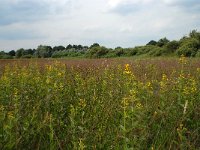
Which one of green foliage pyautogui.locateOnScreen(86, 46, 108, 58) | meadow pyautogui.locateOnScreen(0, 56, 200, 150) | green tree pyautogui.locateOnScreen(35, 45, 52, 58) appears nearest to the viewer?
meadow pyautogui.locateOnScreen(0, 56, 200, 150)

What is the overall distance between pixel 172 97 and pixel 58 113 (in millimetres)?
1368

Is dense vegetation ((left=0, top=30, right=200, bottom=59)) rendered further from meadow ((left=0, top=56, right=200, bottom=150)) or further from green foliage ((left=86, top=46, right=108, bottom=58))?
meadow ((left=0, top=56, right=200, bottom=150))

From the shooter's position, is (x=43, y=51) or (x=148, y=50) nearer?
(x=148, y=50)

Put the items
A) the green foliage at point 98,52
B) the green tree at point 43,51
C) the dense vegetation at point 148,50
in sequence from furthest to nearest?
the green tree at point 43,51
the green foliage at point 98,52
the dense vegetation at point 148,50

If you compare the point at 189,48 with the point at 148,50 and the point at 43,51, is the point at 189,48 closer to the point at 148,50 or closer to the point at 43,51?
the point at 148,50

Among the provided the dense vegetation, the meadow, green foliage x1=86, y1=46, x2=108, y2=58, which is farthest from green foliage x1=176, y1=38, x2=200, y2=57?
the meadow

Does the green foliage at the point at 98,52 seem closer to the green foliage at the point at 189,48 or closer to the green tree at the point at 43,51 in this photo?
the green tree at the point at 43,51

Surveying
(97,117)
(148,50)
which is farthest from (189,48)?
(97,117)

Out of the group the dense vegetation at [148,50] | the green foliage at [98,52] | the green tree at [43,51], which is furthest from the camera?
the green tree at [43,51]

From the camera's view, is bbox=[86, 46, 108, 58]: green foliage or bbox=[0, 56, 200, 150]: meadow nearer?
bbox=[0, 56, 200, 150]: meadow

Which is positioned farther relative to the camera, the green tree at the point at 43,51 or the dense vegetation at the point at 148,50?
the green tree at the point at 43,51

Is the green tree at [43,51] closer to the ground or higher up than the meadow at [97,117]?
closer to the ground

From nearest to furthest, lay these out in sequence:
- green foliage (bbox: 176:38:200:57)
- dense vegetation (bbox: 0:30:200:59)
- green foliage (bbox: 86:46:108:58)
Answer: green foliage (bbox: 176:38:200:57), dense vegetation (bbox: 0:30:200:59), green foliage (bbox: 86:46:108:58)

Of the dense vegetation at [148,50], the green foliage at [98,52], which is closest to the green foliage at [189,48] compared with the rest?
the dense vegetation at [148,50]
